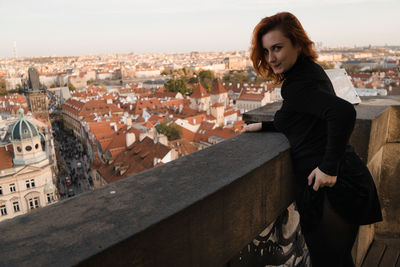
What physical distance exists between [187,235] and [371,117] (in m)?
1.47

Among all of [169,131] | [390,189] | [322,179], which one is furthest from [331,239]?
[169,131]

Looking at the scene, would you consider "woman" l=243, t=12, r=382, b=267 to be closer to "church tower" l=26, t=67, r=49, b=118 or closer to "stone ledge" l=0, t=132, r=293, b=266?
"stone ledge" l=0, t=132, r=293, b=266

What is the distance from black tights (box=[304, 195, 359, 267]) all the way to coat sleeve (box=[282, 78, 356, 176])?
18 centimetres

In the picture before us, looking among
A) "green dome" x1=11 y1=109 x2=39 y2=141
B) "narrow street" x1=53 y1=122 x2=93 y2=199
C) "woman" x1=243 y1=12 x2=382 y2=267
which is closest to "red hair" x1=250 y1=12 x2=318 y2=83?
"woman" x1=243 y1=12 x2=382 y2=267

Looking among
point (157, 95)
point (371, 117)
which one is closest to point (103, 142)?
point (371, 117)

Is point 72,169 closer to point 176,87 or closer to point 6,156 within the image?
point 6,156

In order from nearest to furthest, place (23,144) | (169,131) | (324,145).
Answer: (324,145)
(23,144)
(169,131)

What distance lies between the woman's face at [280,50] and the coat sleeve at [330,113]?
13 centimetres

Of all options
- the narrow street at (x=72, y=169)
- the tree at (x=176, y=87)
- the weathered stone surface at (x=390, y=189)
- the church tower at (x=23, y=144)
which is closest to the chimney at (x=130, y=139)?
the narrow street at (x=72, y=169)

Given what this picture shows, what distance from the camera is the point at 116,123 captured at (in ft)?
80.3

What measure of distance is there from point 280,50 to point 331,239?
0.76 metres

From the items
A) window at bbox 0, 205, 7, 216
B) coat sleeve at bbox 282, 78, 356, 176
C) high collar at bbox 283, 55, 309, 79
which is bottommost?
window at bbox 0, 205, 7, 216

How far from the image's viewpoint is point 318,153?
133 cm

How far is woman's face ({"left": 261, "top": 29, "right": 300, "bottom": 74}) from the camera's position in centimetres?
134
